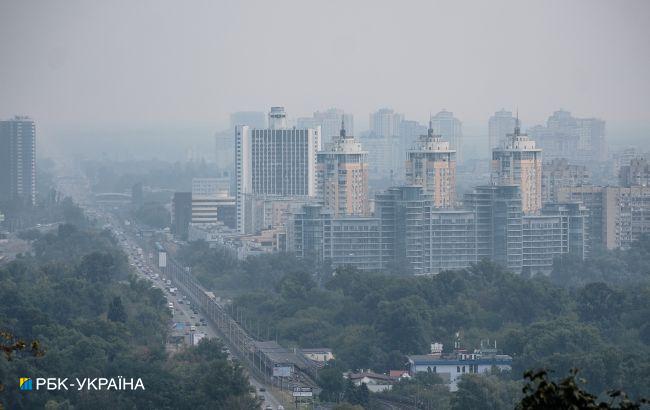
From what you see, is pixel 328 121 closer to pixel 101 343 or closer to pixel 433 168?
pixel 433 168

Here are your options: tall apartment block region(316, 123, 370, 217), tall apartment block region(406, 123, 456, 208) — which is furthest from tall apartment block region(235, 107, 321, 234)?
tall apartment block region(316, 123, 370, 217)

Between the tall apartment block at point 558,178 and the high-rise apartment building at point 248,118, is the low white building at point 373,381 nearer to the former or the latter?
the tall apartment block at point 558,178

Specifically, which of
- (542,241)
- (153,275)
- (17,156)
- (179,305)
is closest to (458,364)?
(179,305)

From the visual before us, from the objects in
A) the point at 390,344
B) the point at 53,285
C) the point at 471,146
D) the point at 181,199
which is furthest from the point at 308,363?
the point at 471,146

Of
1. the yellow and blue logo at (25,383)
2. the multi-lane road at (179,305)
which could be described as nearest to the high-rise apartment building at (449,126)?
the multi-lane road at (179,305)

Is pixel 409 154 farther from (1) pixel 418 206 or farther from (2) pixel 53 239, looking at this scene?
(2) pixel 53 239

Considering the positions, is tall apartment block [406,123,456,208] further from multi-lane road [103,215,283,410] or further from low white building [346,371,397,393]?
low white building [346,371,397,393]
